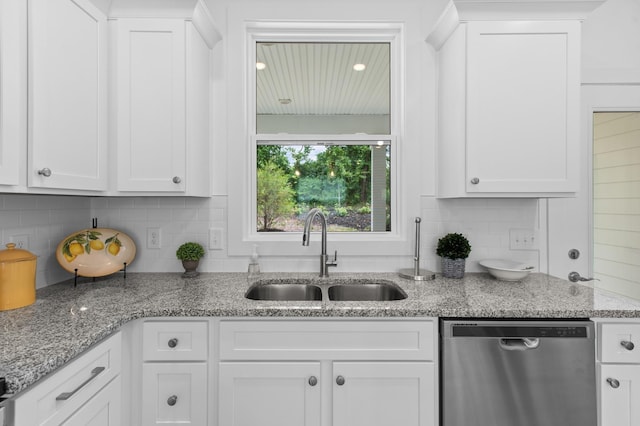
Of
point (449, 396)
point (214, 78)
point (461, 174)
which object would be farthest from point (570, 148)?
point (214, 78)

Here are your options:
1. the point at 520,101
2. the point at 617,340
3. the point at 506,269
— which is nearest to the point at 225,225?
the point at 506,269

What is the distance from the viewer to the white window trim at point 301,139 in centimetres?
207

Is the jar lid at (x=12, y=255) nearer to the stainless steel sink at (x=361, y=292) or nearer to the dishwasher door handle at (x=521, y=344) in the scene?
the stainless steel sink at (x=361, y=292)

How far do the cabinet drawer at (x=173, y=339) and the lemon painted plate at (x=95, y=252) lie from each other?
0.59 metres

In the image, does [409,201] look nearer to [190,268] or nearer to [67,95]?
[190,268]

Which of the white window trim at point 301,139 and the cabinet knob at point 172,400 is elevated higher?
the white window trim at point 301,139

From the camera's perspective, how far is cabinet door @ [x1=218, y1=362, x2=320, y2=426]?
1.39 meters

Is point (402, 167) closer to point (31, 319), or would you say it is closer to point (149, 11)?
point (149, 11)

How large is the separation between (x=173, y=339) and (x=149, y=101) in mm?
1141

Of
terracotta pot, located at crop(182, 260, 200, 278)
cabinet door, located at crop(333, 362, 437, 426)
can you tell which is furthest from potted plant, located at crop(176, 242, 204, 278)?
cabinet door, located at crop(333, 362, 437, 426)

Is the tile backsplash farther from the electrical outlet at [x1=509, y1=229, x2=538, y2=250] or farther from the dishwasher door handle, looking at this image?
the dishwasher door handle

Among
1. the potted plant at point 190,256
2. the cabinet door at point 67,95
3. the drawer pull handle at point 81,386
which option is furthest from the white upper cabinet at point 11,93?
the potted plant at point 190,256

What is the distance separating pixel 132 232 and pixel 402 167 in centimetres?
165

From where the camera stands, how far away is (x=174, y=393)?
1.40m
